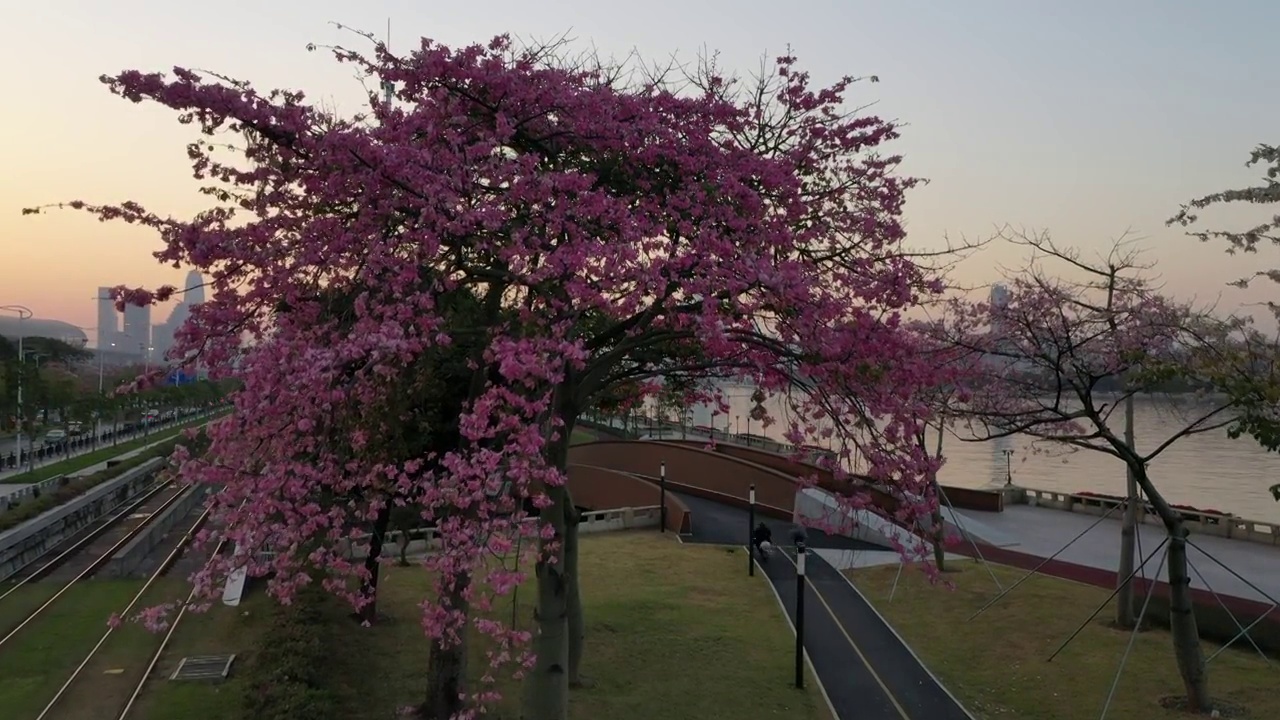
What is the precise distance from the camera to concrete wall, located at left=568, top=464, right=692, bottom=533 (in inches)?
1042

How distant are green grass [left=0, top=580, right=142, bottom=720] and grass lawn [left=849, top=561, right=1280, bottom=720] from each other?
14.3 meters

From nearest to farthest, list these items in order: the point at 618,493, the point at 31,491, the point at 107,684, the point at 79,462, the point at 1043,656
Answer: the point at 1043,656
the point at 107,684
the point at 618,493
the point at 31,491
the point at 79,462

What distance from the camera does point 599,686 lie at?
1215 cm

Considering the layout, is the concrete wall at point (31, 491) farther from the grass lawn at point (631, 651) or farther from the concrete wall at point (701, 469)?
the concrete wall at point (701, 469)

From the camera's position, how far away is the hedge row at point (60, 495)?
28.1 metres

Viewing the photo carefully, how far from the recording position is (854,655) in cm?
1392

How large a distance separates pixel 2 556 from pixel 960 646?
26260mm

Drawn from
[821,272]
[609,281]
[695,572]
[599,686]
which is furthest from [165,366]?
[695,572]

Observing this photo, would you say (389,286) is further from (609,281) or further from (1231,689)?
(1231,689)

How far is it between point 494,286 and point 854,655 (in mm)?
8773

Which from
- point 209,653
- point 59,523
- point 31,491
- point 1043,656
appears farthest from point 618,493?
point 31,491

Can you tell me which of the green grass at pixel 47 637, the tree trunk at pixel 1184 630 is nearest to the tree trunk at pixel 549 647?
the tree trunk at pixel 1184 630

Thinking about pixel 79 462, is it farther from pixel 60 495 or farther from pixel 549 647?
pixel 549 647

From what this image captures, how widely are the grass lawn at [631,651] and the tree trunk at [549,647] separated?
8.01 ft
